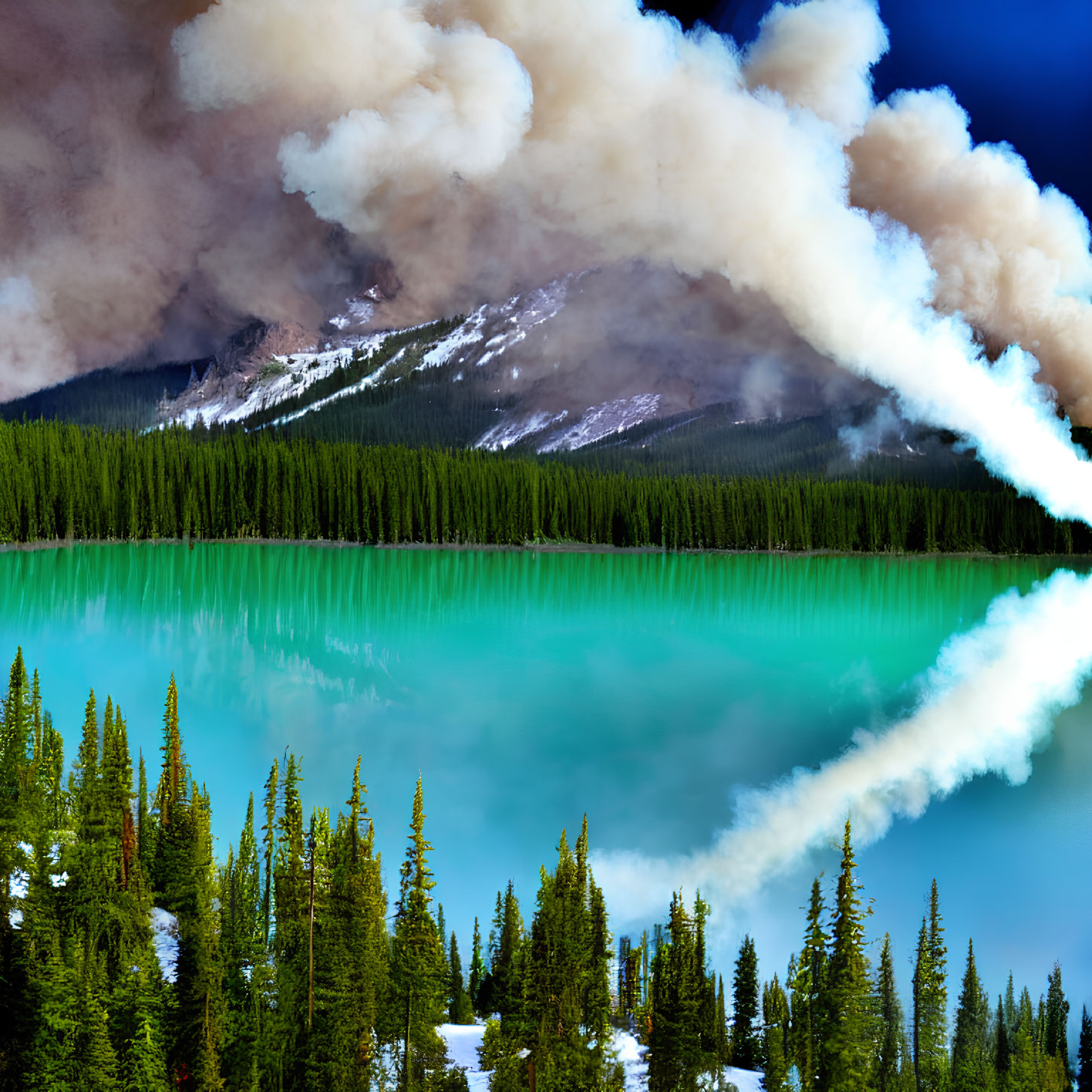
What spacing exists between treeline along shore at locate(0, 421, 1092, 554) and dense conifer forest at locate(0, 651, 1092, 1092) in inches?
1965

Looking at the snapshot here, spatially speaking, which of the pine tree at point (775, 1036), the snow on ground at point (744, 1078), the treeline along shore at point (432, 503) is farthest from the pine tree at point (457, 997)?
the treeline along shore at point (432, 503)

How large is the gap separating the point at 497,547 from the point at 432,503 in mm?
5215

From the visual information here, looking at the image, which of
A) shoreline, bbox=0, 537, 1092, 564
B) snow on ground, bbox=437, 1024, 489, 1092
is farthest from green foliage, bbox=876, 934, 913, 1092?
shoreline, bbox=0, 537, 1092, 564

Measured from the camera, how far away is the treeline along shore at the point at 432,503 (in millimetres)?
59719

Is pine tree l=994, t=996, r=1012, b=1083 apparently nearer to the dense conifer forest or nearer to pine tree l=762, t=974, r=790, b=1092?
the dense conifer forest

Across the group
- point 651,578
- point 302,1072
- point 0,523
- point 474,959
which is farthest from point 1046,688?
point 0,523

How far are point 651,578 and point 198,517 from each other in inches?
1176

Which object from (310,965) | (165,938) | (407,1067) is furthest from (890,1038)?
(165,938)

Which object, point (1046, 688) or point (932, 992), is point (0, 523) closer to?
point (1046, 688)

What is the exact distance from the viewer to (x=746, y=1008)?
1030 cm

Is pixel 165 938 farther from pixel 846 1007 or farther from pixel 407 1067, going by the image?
pixel 846 1007

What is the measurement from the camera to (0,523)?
178 feet

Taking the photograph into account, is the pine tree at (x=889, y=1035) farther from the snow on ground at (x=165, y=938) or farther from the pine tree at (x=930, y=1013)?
the snow on ground at (x=165, y=938)

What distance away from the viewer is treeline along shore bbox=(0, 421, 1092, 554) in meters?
59.7
